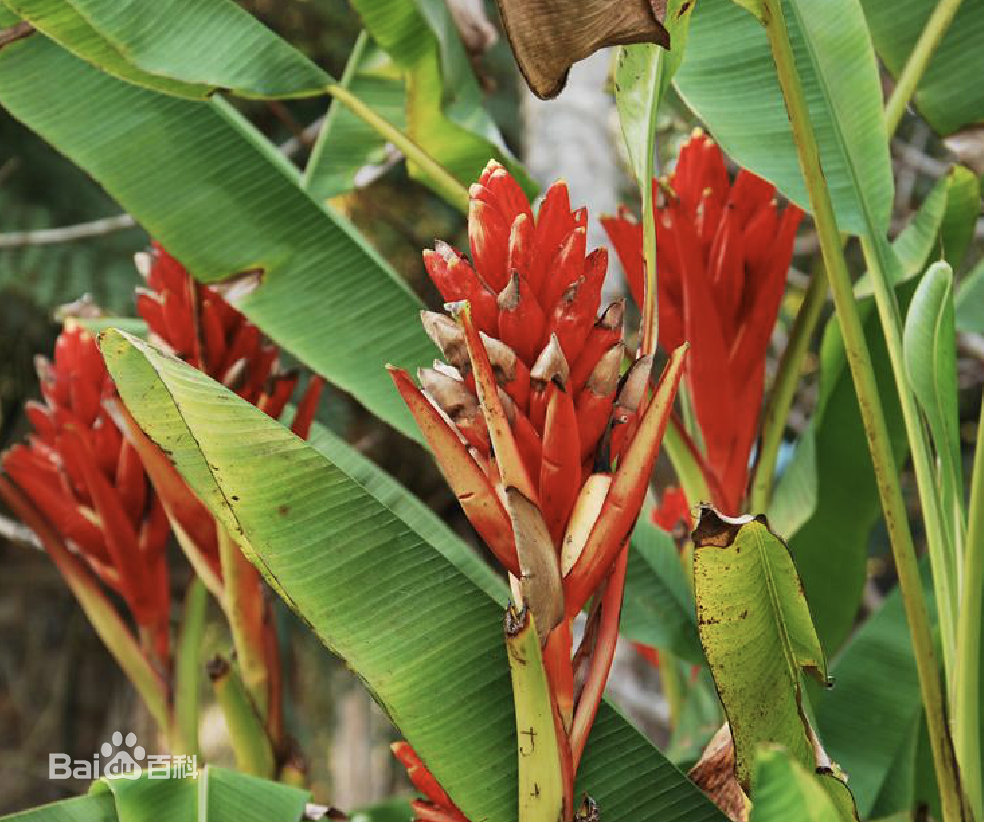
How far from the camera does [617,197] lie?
180cm

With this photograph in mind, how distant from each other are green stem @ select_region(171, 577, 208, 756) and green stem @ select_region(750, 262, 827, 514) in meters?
0.52

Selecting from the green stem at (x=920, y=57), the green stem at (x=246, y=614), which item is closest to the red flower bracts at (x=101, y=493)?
the green stem at (x=246, y=614)

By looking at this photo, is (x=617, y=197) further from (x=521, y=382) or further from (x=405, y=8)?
(x=521, y=382)

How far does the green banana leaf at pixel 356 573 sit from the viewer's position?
0.57 m

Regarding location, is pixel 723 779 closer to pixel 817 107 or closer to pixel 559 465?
pixel 559 465

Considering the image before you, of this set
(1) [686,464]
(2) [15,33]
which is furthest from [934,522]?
(2) [15,33]

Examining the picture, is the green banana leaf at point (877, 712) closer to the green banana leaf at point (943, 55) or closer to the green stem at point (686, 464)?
the green stem at point (686, 464)

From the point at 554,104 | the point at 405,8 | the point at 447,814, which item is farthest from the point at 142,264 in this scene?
the point at 554,104

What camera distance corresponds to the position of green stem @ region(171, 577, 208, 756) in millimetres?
995

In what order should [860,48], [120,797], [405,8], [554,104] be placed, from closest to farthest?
[120,797] → [860,48] → [405,8] → [554,104]

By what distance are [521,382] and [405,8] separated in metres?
0.61

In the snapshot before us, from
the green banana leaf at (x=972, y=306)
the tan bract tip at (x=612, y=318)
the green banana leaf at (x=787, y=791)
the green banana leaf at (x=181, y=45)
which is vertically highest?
the green banana leaf at (x=181, y=45)

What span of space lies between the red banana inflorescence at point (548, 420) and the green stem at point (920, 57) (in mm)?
490

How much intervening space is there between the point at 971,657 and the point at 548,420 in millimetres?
381
